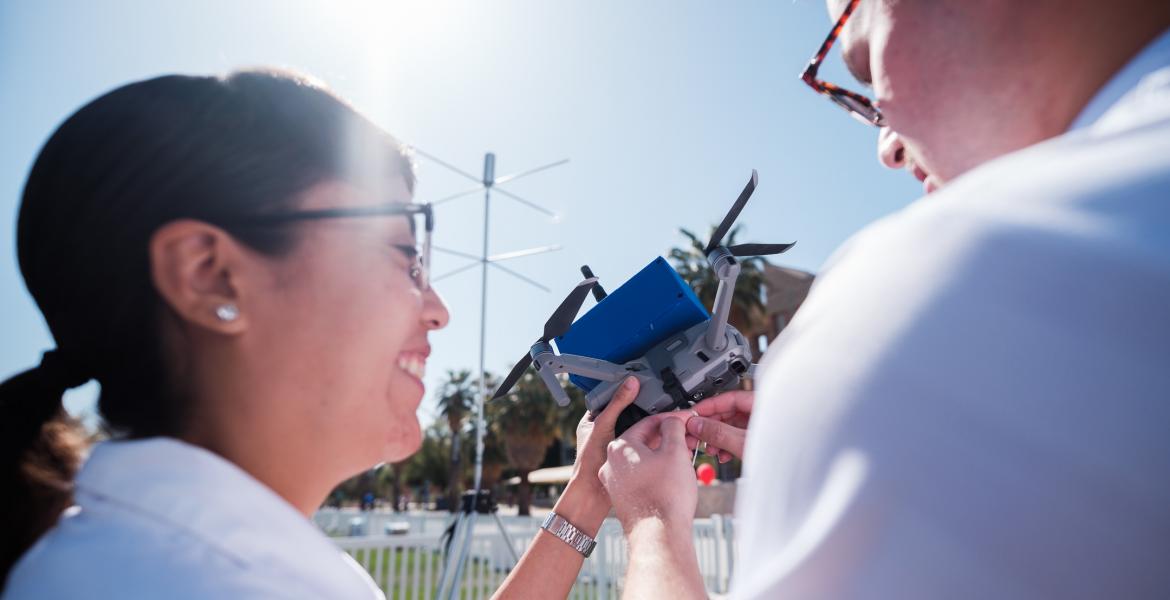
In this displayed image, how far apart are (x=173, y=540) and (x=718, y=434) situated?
5.07ft

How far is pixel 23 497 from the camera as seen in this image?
1150 mm

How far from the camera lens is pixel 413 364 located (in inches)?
64.9

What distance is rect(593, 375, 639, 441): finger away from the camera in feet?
7.04

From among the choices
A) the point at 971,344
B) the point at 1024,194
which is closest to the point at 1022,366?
the point at 971,344

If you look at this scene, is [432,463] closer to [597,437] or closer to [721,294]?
[597,437]

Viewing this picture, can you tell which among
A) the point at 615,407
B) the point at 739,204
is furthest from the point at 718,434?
the point at 739,204

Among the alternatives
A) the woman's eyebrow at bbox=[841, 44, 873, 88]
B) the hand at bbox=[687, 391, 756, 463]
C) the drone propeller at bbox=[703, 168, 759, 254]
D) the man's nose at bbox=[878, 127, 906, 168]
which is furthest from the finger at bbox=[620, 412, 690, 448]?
the woman's eyebrow at bbox=[841, 44, 873, 88]

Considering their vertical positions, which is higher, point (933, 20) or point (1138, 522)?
point (933, 20)

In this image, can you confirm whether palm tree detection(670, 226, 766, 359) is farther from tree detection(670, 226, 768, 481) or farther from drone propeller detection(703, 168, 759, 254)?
drone propeller detection(703, 168, 759, 254)

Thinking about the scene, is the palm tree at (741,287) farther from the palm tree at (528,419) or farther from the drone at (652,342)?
the drone at (652,342)

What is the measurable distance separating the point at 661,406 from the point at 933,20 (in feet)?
4.70

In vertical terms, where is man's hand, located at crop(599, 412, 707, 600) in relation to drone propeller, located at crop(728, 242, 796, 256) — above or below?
below

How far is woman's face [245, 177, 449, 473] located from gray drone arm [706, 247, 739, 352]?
1.02m

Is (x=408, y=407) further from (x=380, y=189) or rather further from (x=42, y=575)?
(x=42, y=575)
